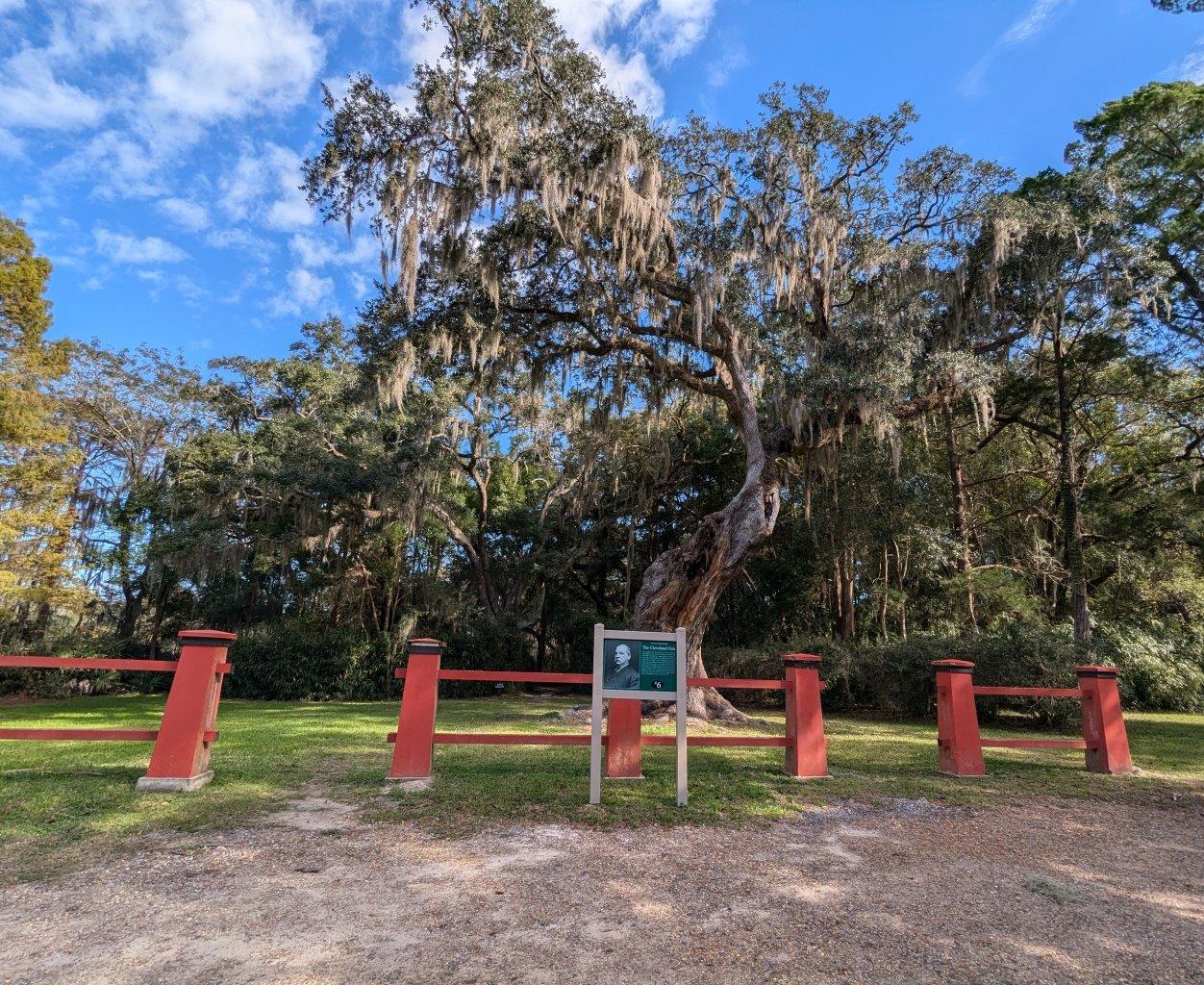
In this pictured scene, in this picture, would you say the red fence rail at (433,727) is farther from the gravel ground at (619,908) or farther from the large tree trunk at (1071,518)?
the large tree trunk at (1071,518)

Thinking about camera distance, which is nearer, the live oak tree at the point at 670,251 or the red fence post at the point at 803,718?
the red fence post at the point at 803,718

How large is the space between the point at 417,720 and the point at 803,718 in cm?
333

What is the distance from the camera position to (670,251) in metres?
11.5

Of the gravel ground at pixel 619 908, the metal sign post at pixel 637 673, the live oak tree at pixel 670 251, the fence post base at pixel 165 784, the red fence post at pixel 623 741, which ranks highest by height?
the live oak tree at pixel 670 251

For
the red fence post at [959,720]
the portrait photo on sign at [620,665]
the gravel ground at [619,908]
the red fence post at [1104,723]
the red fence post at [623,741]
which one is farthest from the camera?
the red fence post at [1104,723]

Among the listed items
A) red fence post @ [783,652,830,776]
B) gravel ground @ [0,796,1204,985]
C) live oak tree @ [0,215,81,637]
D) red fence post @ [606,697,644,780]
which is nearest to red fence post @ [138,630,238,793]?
gravel ground @ [0,796,1204,985]

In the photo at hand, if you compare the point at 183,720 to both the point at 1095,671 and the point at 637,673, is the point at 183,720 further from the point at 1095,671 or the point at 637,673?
the point at 1095,671

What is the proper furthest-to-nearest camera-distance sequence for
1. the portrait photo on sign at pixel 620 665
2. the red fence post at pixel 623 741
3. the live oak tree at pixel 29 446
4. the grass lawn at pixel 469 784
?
the live oak tree at pixel 29 446 < the red fence post at pixel 623 741 < the portrait photo on sign at pixel 620 665 < the grass lawn at pixel 469 784

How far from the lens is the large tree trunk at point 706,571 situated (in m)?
11.3

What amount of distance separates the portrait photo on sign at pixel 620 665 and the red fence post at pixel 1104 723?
4.75m

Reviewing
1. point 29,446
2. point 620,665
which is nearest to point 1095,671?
point 620,665

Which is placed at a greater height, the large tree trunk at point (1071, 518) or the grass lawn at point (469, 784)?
the large tree trunk at point (1071, 518)

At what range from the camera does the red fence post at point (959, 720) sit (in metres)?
6.06

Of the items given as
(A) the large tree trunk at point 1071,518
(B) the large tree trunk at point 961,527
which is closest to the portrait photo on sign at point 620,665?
(A) the large tree trunk at point 1071,518
